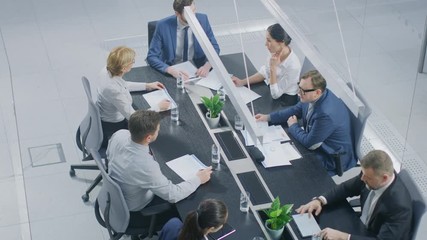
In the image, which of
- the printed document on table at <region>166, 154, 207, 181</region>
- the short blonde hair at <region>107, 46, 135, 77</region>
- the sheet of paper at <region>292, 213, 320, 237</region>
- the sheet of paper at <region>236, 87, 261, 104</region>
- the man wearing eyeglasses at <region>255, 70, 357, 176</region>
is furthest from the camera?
the sheet of paper at <region>236, 87, 261, 104</region>

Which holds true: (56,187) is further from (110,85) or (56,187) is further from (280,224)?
(280,224)

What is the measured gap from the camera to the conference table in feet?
15.2

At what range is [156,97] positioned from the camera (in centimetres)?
588

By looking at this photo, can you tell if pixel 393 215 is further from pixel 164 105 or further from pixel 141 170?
pixel 164 105

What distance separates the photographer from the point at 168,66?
6.23m

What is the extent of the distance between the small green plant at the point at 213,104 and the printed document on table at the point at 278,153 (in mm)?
484

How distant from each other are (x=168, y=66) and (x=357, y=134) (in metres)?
1.72

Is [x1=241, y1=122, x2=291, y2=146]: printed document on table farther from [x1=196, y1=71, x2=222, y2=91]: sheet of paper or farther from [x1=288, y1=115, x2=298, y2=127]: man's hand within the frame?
[x1=196, y1=71, x2=222, y2=91]: sheet of paper

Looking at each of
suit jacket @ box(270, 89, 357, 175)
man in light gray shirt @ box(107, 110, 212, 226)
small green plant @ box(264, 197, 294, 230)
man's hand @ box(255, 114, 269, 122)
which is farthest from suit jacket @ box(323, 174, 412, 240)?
man's hand @ box(255, 114, 269, 122)

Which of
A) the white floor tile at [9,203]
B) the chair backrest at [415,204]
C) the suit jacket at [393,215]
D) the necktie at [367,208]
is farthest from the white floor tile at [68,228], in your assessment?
the chair backrest at [415,204]

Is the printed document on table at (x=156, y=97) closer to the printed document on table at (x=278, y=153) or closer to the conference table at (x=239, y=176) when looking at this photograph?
the conference table at (x=239, y=176)

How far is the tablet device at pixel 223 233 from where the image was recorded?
4.48m

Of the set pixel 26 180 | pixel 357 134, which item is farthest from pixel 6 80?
pixel 357 134

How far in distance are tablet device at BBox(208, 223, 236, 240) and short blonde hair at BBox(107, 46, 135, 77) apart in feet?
5.33
